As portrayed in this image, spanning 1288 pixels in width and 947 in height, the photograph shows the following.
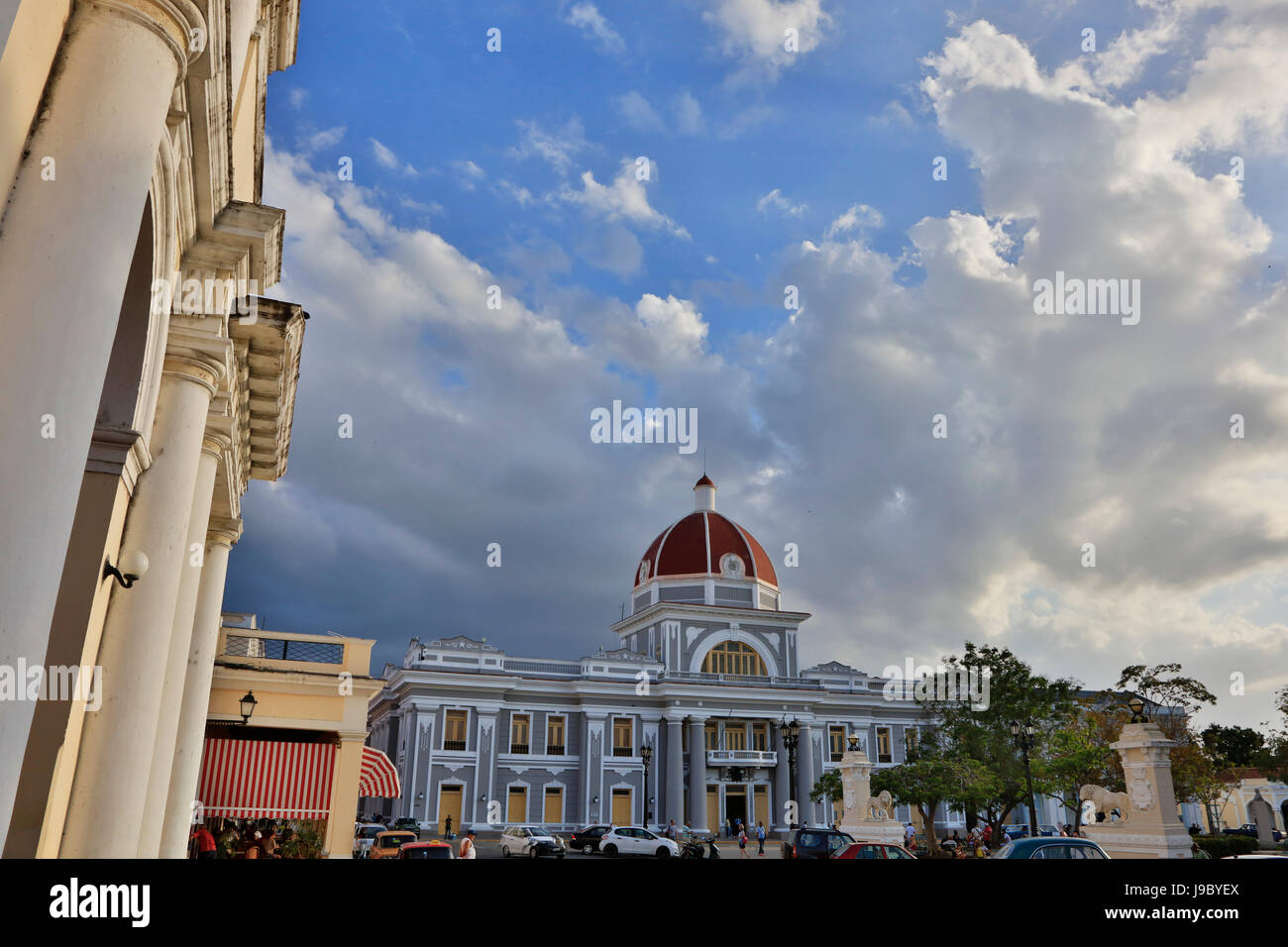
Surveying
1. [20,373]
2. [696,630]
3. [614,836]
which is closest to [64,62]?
[20,373]

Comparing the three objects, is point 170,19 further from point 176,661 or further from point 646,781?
point 646,781

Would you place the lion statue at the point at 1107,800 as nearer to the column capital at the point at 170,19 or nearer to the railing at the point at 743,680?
the column capital at the point at 170,19

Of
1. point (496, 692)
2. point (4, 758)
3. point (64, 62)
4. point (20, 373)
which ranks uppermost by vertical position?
point (496, 692)

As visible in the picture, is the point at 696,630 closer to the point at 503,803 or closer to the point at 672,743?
the point at 672,743

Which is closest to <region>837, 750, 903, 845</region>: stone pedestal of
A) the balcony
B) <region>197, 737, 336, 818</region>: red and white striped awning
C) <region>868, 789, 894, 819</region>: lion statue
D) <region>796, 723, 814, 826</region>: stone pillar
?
<region>868, 789, 894, 819</region>: lion statue

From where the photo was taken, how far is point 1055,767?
96.6ft

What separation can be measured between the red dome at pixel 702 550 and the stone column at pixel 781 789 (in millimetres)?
9746

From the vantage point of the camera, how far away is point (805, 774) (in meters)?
46.9

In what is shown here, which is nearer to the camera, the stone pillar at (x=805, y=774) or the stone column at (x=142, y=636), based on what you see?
the stone column at (x=142, y=636)

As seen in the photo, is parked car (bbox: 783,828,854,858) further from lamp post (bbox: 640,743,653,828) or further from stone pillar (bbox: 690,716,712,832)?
stone pillar (bbox: 690,716,712,832)

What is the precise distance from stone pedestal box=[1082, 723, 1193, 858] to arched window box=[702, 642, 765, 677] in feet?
94.9

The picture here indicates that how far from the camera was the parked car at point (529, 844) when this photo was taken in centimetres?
2898

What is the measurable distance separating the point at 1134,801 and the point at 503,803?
3006 cm

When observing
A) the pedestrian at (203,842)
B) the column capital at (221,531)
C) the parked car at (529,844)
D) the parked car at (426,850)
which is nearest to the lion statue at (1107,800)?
the parked car at (426,850)
